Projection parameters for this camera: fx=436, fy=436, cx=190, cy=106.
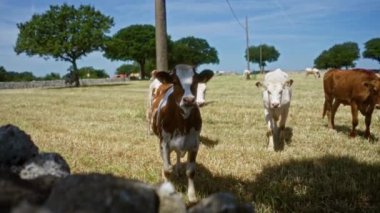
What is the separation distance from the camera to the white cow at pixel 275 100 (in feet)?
27.6

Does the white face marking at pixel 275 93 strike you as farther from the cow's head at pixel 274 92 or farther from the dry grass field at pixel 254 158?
the dry grass field at pixel 254 158

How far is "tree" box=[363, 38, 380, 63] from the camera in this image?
127m

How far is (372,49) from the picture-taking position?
128375 mm

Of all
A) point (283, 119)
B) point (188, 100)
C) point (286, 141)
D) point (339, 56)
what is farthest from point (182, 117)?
point (339, 56)

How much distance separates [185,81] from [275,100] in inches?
133

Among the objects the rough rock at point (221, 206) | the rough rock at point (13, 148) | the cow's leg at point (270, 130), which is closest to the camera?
the rough rock at point (221, 206)

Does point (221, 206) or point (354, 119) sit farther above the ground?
point (221, 206)

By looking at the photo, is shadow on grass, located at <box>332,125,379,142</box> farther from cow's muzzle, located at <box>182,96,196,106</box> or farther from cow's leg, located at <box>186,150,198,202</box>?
cow's muzzle, located at <box>182,96,196,106</box>

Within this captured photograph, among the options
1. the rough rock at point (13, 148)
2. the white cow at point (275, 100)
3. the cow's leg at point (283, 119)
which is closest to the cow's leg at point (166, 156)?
the rough rock at point (13, 148)

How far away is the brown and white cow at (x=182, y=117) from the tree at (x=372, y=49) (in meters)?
132

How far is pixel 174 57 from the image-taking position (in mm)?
94125

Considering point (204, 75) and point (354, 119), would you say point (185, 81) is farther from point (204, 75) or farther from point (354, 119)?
point (354, 119)

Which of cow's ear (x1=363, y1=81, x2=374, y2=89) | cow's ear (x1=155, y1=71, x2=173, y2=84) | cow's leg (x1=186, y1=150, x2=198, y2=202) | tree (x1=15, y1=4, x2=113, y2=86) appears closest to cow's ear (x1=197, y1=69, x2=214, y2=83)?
cow's ear (x1=155, y1=71, x2=173, y2=84)

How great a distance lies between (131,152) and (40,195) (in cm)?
563
